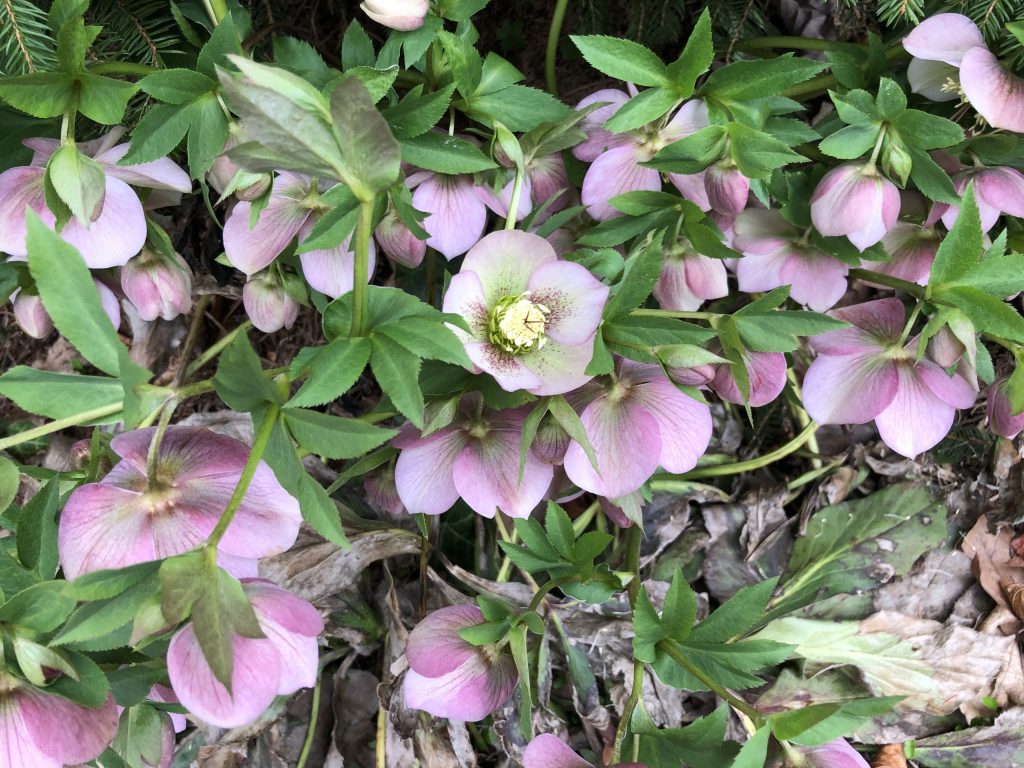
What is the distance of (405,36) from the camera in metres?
0.65

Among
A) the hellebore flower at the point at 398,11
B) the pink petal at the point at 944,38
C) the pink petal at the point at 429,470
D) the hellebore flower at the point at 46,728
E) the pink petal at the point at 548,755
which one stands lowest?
the pink petal at the point at 548,755

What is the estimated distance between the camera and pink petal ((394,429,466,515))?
669 mm

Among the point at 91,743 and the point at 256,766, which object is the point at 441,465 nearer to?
the point at 91,743

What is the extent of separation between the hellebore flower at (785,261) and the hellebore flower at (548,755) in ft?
1.43

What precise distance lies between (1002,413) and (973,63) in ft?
0.94

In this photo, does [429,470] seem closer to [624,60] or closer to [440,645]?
[440,645]

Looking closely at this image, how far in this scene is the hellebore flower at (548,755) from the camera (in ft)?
2.17

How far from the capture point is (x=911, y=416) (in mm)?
713

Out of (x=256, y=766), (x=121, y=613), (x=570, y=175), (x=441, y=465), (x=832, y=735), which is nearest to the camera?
(x=121, y=613)

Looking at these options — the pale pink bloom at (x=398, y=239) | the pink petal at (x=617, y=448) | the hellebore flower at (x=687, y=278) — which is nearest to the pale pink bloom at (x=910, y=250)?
the hellebore flower at (x=687, y=278)

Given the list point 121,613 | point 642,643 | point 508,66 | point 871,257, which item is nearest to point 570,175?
point 508,66

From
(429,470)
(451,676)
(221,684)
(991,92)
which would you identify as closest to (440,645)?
(451,676)

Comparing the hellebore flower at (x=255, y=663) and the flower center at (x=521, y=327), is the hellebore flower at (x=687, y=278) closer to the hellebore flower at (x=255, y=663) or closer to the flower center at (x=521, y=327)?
the flower center at (x=521, y=327)

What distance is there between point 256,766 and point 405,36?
2.88 feet
